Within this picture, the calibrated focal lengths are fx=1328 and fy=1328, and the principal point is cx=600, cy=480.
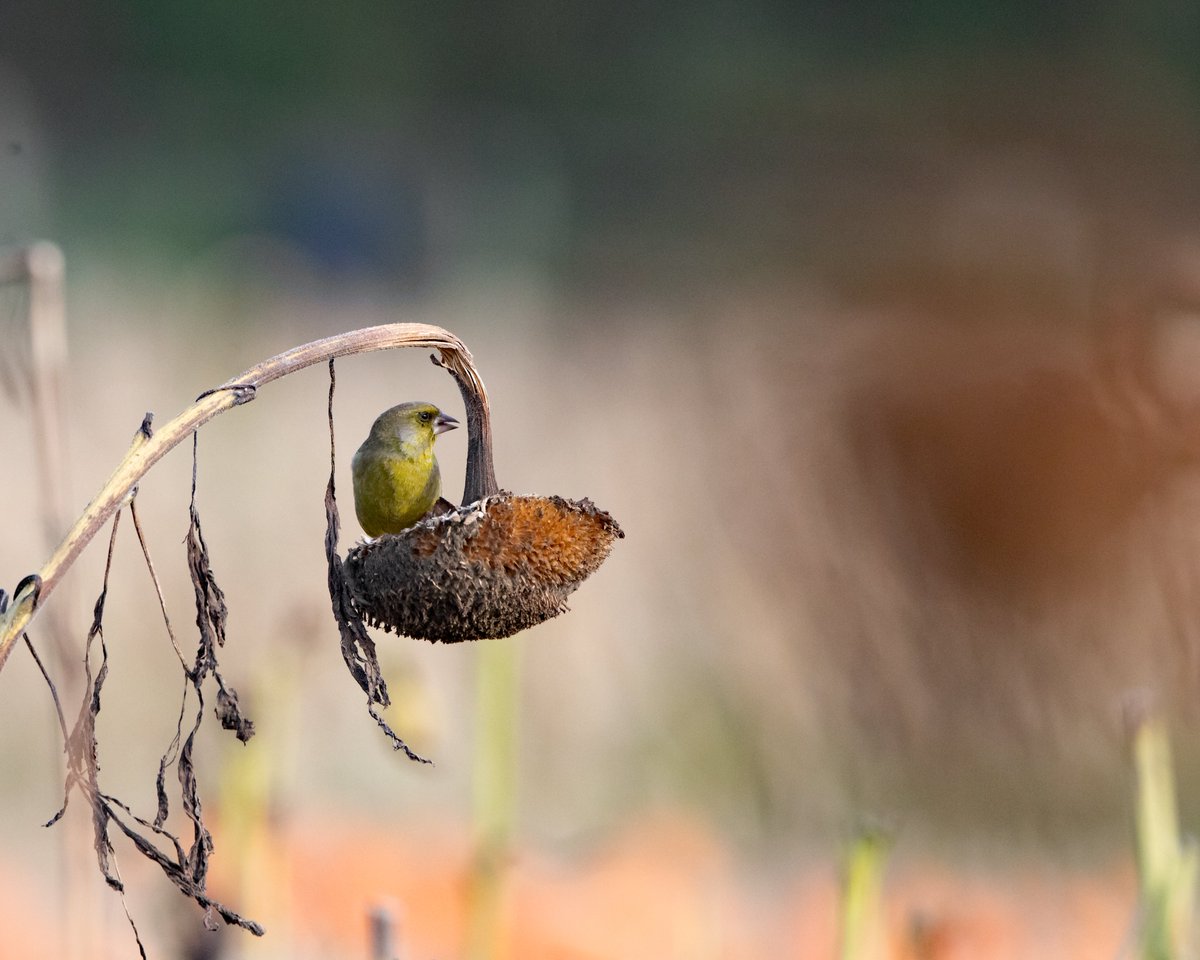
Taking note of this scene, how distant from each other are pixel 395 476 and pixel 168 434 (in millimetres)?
232

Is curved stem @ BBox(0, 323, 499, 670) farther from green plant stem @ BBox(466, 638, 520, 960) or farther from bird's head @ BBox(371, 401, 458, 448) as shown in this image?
green plant stem @ BBox(466, 638, 520, 960)

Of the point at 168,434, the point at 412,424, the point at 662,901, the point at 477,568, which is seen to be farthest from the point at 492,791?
the point at 168,434

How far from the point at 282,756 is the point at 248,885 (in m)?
0.14

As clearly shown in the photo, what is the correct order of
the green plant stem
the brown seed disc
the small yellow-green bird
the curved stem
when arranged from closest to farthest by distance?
the curved stem, the brown seed disc, the small yellow-green bird, the green plant stem

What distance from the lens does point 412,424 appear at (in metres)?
0.63

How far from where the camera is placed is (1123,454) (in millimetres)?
1594

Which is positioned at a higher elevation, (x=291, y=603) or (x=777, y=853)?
(x=291, y=603)

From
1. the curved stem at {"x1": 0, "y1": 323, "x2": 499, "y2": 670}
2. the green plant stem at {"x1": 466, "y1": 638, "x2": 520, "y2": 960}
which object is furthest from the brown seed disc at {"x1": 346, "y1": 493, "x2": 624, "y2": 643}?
the green plant stem at {"x1": 466, "y1": 638, "x2": 520, "y2": 960}

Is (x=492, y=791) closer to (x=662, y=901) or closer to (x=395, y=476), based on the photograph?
(x=662, y=901)

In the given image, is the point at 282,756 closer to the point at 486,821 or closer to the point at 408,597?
the point at 486,821

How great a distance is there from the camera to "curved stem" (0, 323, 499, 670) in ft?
1.17

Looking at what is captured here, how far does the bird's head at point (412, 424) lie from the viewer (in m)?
0.62

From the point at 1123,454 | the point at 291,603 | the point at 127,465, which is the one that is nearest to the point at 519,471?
the point at 291,603

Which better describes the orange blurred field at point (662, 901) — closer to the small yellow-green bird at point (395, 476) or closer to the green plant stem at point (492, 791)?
the green plant stem at point (492, 791)
